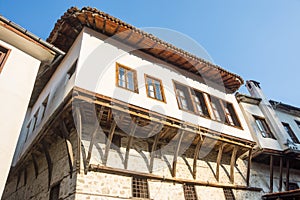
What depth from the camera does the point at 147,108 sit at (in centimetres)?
767

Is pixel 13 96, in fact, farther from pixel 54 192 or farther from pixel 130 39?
pixel 130 39

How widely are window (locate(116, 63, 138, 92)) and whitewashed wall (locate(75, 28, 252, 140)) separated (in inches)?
6.6

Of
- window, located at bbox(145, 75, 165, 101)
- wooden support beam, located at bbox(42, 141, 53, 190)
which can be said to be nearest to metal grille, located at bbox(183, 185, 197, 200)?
window, located at bbox(145, 75, 165, 101)

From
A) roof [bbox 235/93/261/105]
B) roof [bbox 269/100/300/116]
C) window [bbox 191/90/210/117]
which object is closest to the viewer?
window [bbox 191/90/210/117]

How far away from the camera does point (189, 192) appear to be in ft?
26.7

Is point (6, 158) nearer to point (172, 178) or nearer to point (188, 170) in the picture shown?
point (172, 178)

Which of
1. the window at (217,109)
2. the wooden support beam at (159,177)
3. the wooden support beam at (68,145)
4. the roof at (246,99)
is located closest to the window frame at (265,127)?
the roof at (246,99)

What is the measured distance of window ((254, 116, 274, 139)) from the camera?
1192 cm

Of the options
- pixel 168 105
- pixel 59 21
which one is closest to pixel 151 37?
pixel 168 105

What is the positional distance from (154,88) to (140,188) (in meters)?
3.63

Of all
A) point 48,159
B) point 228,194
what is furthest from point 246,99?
point 48,159

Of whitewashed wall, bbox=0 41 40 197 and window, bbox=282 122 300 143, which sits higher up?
window, bbox=282 122 300 143

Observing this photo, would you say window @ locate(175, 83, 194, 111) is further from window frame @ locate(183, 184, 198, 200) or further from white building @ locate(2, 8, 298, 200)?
window frame @ locate(183, 184, 198, 200)

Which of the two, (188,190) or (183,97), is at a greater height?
(183,97)
